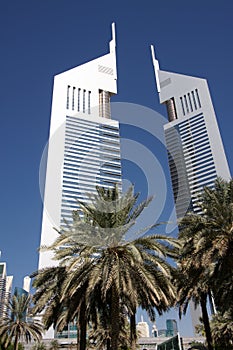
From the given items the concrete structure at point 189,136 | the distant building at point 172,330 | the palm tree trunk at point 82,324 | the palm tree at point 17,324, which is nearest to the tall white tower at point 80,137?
the concrete structure at point 189,136

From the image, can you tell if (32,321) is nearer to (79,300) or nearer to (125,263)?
(79,300)

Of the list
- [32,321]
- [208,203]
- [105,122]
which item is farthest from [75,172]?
[208,203]

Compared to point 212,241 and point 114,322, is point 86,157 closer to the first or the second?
point 212,241

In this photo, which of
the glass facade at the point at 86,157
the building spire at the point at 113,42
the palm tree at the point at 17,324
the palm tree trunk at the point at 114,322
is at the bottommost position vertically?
the palm tree trunk at the point at 114,322

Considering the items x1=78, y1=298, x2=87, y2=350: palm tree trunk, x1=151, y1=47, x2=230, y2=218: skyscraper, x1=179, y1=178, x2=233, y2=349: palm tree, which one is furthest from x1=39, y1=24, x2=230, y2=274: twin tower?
x1=179, y1=178, x2=233, y2=349: palm tree

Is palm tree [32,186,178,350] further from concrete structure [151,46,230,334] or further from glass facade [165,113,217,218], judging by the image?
glass facade [165,113,217,218]

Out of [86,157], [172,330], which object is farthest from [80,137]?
[172,330]

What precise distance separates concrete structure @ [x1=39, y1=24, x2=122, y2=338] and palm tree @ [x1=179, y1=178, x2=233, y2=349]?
6182cm

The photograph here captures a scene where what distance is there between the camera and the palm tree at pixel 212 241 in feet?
57.2

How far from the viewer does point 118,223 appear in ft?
53.0

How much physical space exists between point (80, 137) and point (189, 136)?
39747mm

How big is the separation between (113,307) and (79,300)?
211 centimetres

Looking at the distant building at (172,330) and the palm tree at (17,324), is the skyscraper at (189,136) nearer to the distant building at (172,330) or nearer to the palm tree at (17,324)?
the distant building at (172,330)

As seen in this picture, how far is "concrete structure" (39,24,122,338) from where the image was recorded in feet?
290
